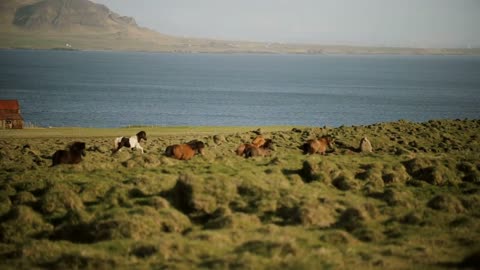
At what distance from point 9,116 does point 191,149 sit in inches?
1744

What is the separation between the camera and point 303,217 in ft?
46.4

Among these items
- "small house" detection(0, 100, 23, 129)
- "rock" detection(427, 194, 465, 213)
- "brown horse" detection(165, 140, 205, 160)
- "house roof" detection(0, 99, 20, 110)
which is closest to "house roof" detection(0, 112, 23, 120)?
"small house" detection(0, 100, 23, 129)

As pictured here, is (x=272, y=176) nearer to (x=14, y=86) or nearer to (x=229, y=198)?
(x=229, y=198)

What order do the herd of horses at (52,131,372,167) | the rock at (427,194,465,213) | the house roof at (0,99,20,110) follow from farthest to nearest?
the house roof at (0,99,20,110), the herd of horses at (52,131,372,167), the rock at (427,194,465,213)

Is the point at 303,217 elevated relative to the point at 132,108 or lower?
elevated

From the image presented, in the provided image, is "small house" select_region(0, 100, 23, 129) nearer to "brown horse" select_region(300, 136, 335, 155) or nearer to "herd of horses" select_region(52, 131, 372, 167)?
"herd of horses" select_region(52, 131, 372, 167)

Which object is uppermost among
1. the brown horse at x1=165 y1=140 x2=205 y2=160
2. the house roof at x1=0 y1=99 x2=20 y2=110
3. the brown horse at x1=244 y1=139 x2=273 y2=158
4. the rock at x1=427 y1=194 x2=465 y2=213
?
the rock at x1=427 y1=194 x2=465 y2=213

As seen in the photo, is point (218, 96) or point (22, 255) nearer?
point (22, 255)

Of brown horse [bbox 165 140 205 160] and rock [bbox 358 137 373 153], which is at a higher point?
brown horse [bbox 165 140 205 160]

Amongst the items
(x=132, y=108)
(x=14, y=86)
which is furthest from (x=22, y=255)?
(x=14, y=86)

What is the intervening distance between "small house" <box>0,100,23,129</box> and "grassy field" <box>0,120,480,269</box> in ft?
136

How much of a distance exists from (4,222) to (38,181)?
3779mm

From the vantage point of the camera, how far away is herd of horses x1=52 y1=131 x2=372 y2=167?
2248 cm

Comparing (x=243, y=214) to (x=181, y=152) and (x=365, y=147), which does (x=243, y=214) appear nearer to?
(x=181, y=152)
